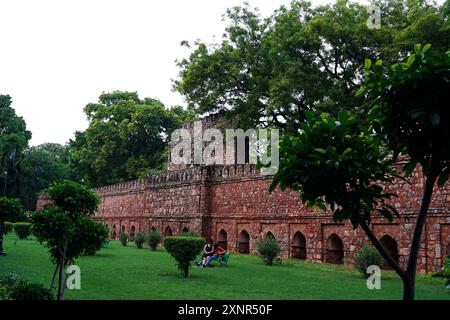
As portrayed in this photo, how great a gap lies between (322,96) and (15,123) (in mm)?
20589

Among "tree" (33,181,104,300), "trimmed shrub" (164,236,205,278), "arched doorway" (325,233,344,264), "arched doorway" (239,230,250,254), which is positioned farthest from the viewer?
"arched doorway" (239,230,250,254)

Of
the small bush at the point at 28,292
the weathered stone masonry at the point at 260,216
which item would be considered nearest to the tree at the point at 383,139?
the small bush at the point at 28,292

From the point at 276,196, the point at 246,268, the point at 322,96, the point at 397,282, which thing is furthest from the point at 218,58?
the point at 397,282

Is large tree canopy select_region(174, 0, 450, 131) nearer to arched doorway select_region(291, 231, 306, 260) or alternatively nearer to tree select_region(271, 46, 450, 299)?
arched doorway select_region(291, 231, 306, 260)

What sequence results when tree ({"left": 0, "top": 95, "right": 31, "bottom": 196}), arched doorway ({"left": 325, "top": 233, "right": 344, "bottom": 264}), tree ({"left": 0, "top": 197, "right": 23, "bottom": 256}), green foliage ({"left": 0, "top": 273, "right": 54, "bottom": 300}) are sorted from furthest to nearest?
1. tree ({"left": 0, "top": 95, "right": 31, "bottom": 196})
2. arched doorway ({"left": 325, "top": 233, "right": 344, "bottom": 264})
3. tree ({"left": 0, "top": 197, "right": 23, "bottom": 256})
4. green foliage ({"left": 0, "top": 273, "right": 54, "bottom": 300})

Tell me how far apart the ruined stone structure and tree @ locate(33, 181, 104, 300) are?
8.40m

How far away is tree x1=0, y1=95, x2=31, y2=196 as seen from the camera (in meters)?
19.9

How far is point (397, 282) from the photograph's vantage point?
34.3ft

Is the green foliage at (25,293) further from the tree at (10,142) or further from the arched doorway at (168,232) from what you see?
the arched doorway at (168,232)

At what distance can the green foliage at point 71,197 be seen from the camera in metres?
7.57

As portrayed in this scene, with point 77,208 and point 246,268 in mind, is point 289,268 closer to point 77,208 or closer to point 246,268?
point 246,268

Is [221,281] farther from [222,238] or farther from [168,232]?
[168,232]

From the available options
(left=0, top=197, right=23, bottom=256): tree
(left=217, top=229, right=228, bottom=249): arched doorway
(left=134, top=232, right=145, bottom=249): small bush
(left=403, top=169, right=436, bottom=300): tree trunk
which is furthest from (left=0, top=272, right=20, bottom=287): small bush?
(left=134, top=232, right=145, bottom=249): small bush
